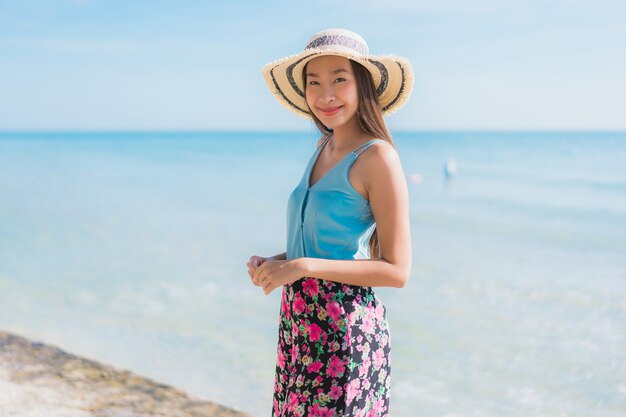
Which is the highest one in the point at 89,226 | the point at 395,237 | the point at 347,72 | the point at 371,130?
the point at 89,226

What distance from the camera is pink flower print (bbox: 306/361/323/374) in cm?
193

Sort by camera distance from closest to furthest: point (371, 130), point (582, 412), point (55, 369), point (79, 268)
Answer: point (371, 130) < point (55, 369) < point (582, 412) < point (79, 268)

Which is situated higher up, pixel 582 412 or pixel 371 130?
pixel 371 130

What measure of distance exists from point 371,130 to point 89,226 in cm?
1213

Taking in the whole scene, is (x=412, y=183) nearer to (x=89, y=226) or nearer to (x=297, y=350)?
(x=89, y=226)

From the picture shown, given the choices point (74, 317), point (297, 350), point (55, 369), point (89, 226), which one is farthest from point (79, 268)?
point (297, 350)

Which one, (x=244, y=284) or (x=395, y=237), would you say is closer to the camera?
(x=395, y=237)

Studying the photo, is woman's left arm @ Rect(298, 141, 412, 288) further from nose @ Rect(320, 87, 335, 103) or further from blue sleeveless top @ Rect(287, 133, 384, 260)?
nose @ Rect(320, 87, 335, 103)

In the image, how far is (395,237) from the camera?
1.89m

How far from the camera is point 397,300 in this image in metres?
7.47

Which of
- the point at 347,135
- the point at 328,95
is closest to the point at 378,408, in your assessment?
the point at 347,135

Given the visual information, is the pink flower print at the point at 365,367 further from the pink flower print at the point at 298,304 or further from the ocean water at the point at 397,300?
the ocean water at the point at 397,300

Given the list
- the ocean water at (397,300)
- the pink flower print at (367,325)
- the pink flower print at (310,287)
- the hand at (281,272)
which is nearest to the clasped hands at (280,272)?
the hand at (281,272)

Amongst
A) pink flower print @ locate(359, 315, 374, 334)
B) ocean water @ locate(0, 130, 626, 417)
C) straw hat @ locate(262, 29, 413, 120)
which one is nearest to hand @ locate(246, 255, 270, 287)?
pink flower print @ locate(359, 315, 374, 334)
